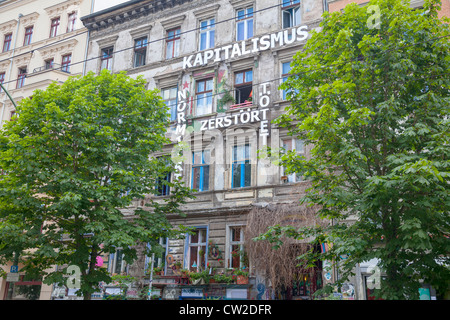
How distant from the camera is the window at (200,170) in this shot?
2138 centimetres

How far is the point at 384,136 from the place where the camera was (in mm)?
10680

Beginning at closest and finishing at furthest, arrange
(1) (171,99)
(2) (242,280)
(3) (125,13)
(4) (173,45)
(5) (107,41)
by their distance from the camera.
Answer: (2) (242,280), (1) (171,99), (4) (173,45), (3) (125,13), (5) (107,41)

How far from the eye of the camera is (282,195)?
18812 millimetres

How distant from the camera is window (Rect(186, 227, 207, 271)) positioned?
65.9 ft

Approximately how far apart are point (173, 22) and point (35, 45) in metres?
12.1

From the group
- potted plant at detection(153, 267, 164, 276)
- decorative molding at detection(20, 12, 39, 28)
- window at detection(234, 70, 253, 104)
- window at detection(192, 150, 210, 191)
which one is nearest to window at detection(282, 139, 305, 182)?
window at detection(234, 70, 253, 104)

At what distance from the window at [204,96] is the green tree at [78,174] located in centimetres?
616

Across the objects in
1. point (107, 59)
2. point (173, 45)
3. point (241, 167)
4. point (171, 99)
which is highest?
point (107, 59)

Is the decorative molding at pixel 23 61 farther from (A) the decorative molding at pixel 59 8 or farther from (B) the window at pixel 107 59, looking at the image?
(B) the window at pixel 107 59

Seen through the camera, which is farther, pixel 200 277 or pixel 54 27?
pixel 54 27

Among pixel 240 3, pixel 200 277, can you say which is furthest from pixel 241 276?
pixel 240 3

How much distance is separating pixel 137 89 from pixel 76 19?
1626cm

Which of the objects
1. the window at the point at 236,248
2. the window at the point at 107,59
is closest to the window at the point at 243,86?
the window at the point at 236,248

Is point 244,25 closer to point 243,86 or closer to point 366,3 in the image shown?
point 243,86
